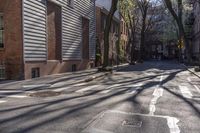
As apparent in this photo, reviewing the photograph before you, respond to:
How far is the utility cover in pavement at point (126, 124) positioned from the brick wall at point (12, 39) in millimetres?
11469

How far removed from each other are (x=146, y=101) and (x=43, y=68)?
12.1 metres

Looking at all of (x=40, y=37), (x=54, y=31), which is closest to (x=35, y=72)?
(x=40, y=37)

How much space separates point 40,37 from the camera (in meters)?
23.4

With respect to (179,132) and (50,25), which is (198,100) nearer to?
(179,132)

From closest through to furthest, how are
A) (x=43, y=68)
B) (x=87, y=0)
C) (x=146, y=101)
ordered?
(x=146, y=101), (x=43, y=68), (x=87, y=0)

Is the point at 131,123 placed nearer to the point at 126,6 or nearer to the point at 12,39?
the point at 12,39

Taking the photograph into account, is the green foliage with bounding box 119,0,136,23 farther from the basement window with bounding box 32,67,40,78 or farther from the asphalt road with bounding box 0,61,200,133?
the asphalt road with bounding box 0,61,200,133

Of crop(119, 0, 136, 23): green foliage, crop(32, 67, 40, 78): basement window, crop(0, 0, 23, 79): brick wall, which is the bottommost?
crop(32, 67, 40, 78): basement window

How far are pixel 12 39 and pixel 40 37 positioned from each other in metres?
2.82

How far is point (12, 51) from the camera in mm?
20797

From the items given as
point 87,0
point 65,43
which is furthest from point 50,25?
point 87,0

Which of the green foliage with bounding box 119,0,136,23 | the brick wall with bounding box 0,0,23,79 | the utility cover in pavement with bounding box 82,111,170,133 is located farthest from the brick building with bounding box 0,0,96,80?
the green foliage with bounding box 119,0,136,23

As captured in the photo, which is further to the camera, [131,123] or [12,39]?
[12,39]

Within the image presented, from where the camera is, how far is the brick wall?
20641mm
